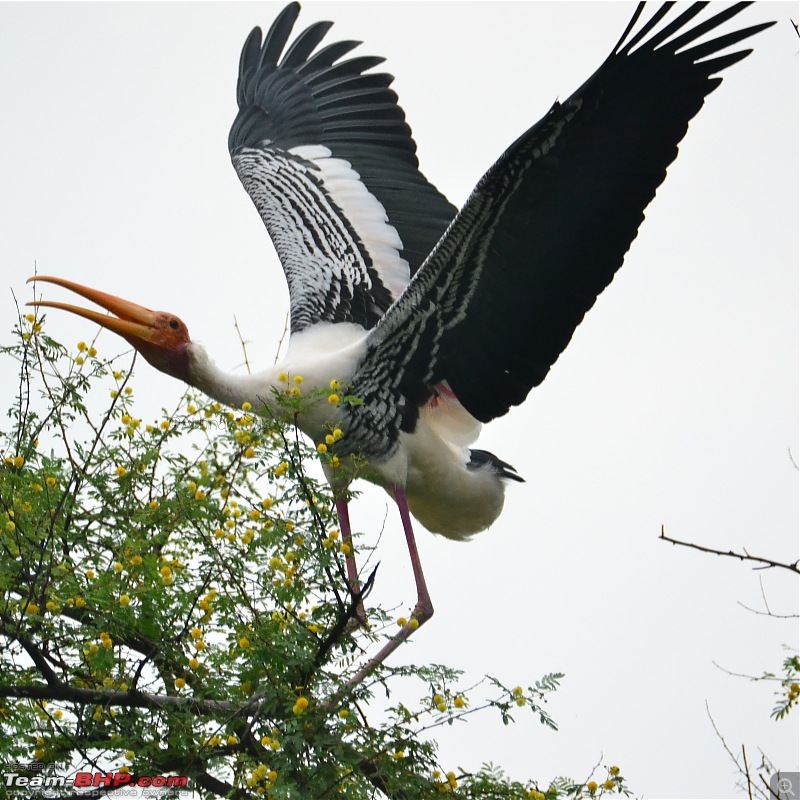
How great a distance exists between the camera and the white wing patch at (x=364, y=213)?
22.9 feet

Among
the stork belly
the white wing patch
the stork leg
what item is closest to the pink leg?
the stork belly

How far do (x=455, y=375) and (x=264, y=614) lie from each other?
1.96 metres

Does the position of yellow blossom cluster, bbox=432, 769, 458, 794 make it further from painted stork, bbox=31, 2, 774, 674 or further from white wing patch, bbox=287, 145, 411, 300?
white wing patch, bbox=287, 145, 411, 300

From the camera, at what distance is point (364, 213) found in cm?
734

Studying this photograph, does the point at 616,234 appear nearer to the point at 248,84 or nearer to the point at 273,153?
the point at 273,153

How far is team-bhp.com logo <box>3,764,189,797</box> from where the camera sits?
155 inches

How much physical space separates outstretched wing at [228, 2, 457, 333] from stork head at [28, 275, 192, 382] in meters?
0.96

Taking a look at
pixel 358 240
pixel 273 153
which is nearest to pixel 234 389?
pixel 358 240

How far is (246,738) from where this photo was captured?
396 centimetres

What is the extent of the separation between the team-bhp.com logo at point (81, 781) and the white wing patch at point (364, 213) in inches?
134

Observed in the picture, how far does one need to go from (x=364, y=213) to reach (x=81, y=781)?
406 centimetres

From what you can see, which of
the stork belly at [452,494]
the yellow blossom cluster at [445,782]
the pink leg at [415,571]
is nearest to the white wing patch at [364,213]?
the stork belly at [452,494]

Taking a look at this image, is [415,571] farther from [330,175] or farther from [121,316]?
[330,175]

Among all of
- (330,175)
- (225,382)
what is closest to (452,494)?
(225,382)
